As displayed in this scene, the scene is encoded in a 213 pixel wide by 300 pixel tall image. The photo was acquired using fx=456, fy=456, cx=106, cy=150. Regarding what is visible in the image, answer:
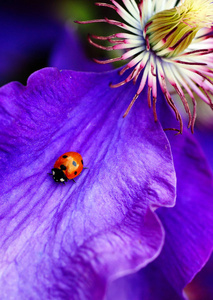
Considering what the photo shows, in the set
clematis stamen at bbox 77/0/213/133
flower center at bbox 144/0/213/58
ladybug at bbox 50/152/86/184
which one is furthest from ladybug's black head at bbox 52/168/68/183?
flower center at bbox 144/0/213/58

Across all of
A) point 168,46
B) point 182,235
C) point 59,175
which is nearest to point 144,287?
point 182,235

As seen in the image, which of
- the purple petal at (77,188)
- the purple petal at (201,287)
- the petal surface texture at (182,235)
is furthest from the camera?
the purple petal at (201,287)

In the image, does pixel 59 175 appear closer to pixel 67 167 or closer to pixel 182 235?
pixel 67 167

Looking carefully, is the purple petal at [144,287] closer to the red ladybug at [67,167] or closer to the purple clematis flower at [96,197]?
the purple clematis flower at [96,197]

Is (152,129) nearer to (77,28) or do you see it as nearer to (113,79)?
(113,79)

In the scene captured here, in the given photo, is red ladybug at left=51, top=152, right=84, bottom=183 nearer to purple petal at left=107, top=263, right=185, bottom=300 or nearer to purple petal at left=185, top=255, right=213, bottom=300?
purple petal at left=107, top=263, right=185, bottom=300

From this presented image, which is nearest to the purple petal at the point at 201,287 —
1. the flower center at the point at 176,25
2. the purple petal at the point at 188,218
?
the purple petal at the point at 188,218
